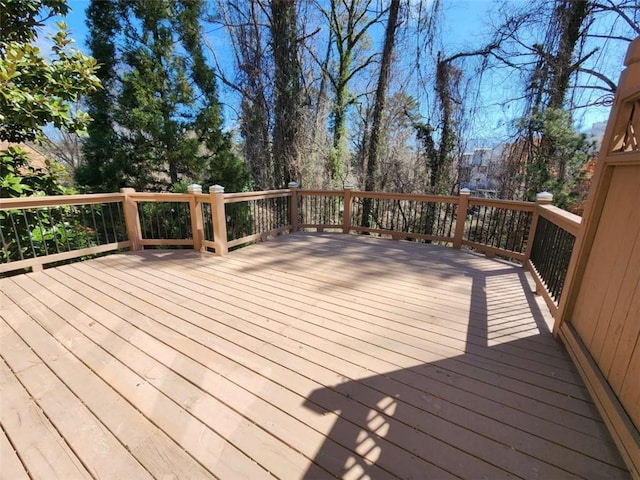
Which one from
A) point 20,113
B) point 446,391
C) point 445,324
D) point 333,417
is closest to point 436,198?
point 445,324

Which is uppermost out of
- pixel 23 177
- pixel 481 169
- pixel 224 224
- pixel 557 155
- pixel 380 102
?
pixel 380 102

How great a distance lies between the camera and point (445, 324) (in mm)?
2203

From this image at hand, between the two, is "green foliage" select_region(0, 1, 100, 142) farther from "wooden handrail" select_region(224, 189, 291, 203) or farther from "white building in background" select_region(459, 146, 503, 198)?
"white building in background" select_region(459, 146, 503, 198)

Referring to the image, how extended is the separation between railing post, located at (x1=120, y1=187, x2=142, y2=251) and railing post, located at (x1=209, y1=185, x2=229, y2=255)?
3.57 ft

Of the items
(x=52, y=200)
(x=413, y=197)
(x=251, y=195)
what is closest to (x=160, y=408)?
(x=52, y=200)

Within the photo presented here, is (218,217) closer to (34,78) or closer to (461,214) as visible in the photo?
(34,78)

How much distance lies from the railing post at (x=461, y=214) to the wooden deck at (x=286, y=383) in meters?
1.39

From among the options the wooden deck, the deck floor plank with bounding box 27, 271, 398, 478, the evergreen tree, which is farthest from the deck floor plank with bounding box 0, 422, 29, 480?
the evergreen tree

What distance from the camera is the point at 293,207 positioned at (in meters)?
5.22

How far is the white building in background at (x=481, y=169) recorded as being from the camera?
6676 mm

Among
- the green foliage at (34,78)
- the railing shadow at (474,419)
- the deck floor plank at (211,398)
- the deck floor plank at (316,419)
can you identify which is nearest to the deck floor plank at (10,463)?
the deck floor plank at (211,398)

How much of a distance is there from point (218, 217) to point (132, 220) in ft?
4.04

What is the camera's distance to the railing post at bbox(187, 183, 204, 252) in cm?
364

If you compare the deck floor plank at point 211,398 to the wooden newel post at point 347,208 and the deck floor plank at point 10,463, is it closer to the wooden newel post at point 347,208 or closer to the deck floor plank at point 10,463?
the deck floor plank at point 10,463
